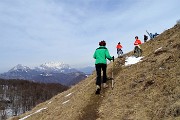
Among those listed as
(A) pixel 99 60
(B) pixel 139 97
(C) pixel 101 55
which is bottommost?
(B) pixel 139 97

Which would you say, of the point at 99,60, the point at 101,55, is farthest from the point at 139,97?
the point at 101,55

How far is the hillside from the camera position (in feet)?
51.8

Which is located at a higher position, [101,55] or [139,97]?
[101,55]

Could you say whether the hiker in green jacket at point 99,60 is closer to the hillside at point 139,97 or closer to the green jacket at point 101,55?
the green jacket at point 101,55

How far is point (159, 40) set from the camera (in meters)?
33.2

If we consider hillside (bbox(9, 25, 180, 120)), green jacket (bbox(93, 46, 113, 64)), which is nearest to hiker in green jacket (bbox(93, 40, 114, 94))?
green jacket (bbox(93, 46, 113, 64))

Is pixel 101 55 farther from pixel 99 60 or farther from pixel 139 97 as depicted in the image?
pixel 139 97

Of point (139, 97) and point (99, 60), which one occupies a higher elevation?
point (99, 60)

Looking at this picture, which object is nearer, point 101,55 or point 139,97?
point 139,97

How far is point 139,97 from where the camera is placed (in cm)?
1827

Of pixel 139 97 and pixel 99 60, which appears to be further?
pixel 99 60

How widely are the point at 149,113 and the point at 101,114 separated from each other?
3535mm

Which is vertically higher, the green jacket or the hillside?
the green jacket

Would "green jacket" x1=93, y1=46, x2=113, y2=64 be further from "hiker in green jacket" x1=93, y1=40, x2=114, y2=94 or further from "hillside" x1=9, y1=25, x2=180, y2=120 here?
"hillside" x1=9, y1=25, x2=180, y2=120
